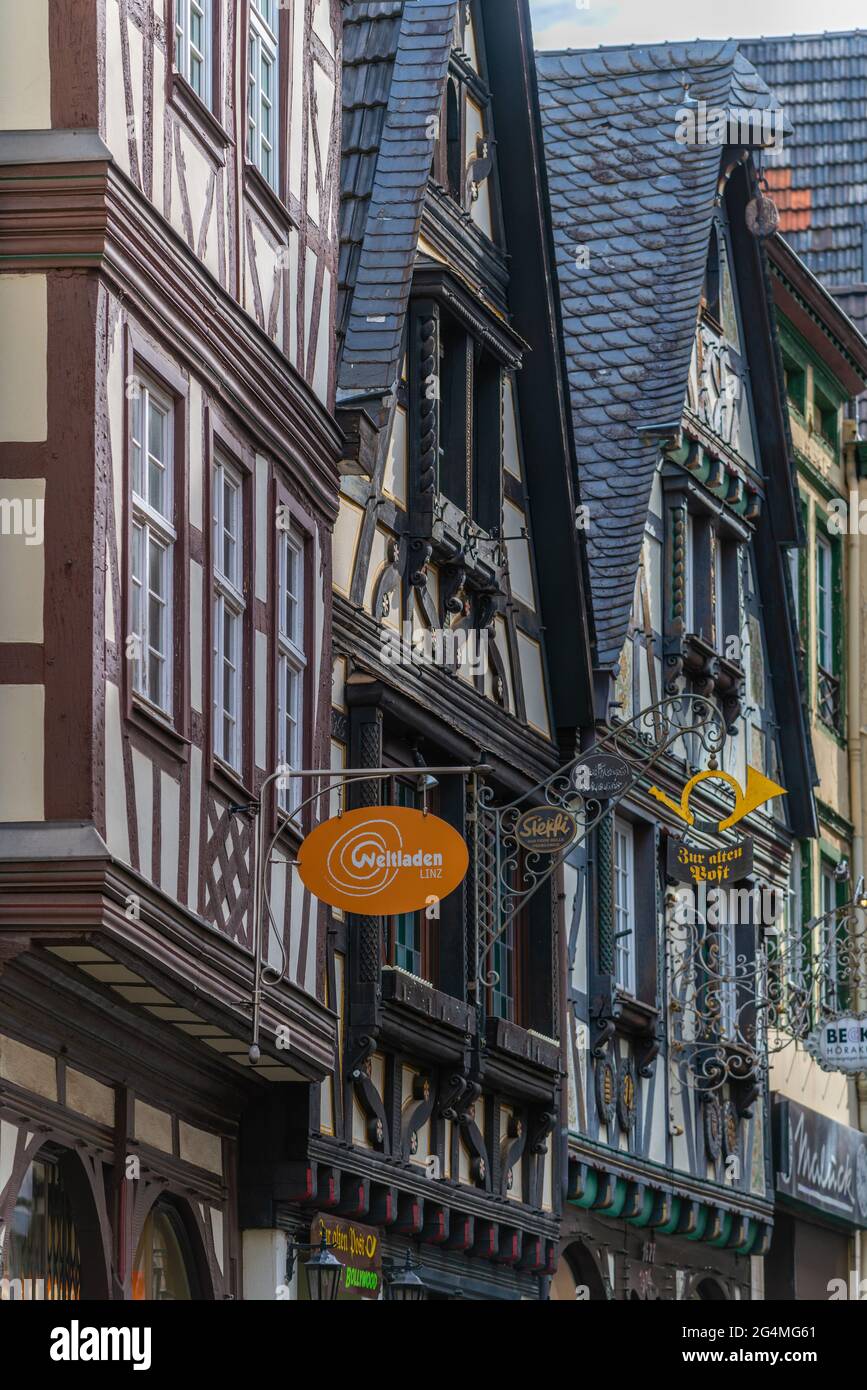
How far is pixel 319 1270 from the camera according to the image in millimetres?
16953

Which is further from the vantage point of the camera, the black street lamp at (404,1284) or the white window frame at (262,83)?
the black street lamp at (404,1284)

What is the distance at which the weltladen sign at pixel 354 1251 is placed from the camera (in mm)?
17172

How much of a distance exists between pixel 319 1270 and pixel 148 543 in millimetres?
4849

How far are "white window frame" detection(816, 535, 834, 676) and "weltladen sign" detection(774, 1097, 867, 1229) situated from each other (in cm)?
461

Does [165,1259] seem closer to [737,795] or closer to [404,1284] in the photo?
[404,1284]

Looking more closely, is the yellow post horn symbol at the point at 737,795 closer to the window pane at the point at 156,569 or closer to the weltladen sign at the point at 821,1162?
the weltladen sign at the point at 821,1162

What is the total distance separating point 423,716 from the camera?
18.7 m

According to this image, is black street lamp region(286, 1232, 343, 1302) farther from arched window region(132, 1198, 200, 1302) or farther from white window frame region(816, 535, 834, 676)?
white window frame region(816, 535, 834, 676)

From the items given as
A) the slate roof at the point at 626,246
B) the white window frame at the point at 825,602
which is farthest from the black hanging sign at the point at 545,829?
the white window frame at the point at 825,602

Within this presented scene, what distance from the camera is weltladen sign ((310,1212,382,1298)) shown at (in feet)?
56.3

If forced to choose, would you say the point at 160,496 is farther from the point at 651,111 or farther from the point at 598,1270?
the point at 651,111

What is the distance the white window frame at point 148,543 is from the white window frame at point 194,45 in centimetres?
164

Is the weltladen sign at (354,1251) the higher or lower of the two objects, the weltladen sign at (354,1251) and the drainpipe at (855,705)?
the lower
